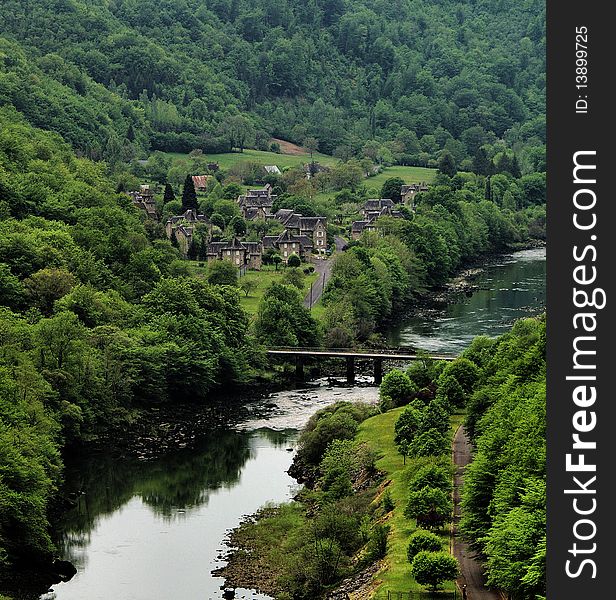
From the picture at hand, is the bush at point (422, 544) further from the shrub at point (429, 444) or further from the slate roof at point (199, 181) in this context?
the slate roof at point (199, 181)

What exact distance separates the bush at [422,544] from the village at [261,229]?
91.0 metres

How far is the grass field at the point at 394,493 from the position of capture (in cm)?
4969

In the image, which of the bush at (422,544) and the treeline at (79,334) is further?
the treeline at (79,334)

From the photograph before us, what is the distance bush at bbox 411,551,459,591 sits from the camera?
4716cm

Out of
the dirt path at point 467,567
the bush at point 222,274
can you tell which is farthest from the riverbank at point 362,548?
the bush at point 222,274

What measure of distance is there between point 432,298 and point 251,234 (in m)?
27.6

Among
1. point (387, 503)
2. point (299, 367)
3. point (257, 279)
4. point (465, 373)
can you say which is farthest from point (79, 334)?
point (257, 279)

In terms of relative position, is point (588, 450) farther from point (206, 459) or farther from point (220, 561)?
point (206, 459)

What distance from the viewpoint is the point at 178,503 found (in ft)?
227

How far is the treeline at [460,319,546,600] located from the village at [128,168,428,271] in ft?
250

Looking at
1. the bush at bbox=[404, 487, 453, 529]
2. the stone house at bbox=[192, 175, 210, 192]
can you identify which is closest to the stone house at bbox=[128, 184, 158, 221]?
the stone house at bbox=[192, 175, 210, 192]

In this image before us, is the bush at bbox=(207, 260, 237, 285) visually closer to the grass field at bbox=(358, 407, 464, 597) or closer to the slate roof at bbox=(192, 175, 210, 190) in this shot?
the grass field at bbox=(358, 407, 464, 597)

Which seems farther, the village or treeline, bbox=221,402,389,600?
the village

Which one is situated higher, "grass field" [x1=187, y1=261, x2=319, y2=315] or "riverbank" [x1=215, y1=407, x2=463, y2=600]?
"grass field" [x1=187, y1=261, x2=319, y2=315]
